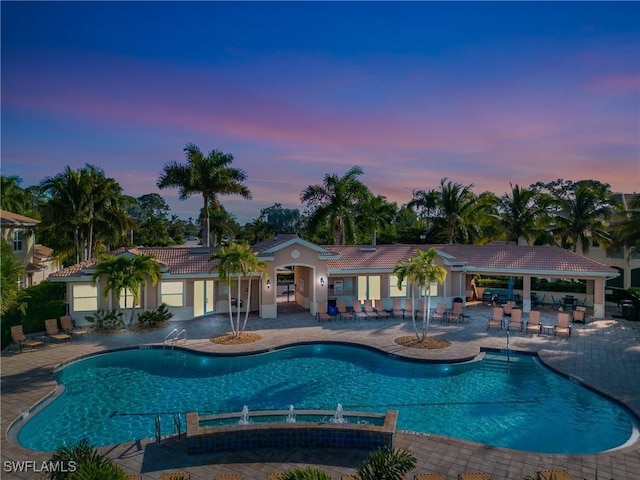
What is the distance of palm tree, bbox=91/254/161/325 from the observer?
69.6ft

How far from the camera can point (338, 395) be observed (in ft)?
48.3

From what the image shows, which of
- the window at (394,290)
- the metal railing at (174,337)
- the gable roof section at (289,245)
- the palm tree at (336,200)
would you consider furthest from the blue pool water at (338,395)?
the palm tree at (336,200)

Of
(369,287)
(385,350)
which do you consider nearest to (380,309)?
(369,287)

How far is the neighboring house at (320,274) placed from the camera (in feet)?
79.6

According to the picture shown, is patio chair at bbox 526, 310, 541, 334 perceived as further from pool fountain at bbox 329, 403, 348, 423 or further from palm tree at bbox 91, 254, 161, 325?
palm tree at bbox 91, 254, 161, 325

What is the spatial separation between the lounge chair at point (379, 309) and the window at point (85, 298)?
17.0 meters

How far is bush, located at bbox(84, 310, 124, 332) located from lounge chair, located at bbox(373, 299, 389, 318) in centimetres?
1534

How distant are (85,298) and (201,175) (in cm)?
1334

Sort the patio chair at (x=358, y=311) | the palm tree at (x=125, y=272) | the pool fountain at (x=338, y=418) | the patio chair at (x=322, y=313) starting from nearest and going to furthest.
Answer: the pool fountain at (x=338, y=418) < the palm tree at (x=125, y=272) < the patio chair at (x=322, y=313) < the patio chair at (x=358, y=311)

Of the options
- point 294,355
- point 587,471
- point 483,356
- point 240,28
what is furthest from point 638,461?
point 240,28

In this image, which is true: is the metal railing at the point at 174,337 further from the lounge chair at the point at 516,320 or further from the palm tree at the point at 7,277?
the lounge chair at the point at 516,320

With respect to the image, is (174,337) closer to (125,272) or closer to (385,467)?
(125,272)

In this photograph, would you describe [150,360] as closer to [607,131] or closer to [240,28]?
[240,28]

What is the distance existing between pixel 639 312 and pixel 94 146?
3710 centimetres
